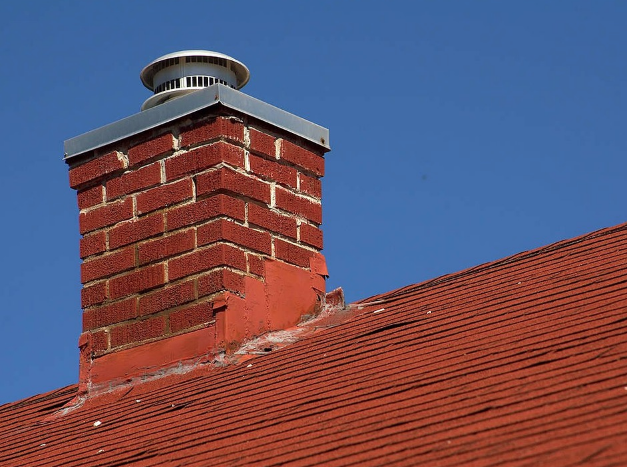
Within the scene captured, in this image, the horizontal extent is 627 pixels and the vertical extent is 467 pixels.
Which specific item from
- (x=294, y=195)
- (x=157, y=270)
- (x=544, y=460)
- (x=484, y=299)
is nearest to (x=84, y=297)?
(x=157, y=270)

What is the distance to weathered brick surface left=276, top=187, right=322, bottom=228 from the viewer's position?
732 cm

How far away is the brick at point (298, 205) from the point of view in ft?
24.0

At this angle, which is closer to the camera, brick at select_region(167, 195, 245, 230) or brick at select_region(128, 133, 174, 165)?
brick at select_region(167, 195, 245, 230)

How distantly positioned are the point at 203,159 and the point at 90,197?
874 millimetres

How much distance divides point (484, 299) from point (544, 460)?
7.65ft

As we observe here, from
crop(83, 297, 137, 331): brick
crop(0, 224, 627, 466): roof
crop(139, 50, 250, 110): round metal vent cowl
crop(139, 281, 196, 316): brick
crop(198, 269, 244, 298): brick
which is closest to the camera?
crop(0, 224, 627, 466): roof

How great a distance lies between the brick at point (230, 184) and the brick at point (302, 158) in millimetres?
320

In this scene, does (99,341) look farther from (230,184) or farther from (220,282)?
(230,184)

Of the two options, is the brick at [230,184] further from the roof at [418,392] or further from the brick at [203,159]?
the roof at [418,392]

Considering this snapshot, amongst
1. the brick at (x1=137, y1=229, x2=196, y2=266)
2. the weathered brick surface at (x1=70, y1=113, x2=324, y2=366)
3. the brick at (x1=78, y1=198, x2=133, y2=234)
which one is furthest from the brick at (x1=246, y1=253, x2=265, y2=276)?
the brick at (x1=78, y1=198, x2=133, y2=234)

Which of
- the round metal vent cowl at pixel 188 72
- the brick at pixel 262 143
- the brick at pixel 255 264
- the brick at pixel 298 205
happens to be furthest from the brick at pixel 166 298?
the round metal vent cowl at pixel 188 72

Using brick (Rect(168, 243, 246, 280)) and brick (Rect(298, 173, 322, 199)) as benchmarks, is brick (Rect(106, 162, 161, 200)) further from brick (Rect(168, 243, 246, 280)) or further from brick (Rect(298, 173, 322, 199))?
brick (Rect(298, 173, 322, 199))

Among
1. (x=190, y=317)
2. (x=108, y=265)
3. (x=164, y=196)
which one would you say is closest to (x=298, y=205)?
(x=164, y=196)

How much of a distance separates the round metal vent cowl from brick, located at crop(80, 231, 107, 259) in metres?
0.86
